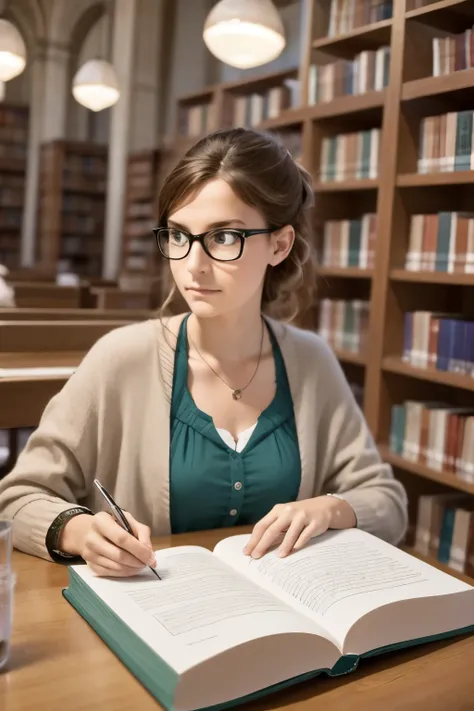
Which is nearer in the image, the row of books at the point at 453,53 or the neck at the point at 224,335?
the neck at the point at 224,335

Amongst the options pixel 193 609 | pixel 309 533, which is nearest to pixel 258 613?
pixel 193 609

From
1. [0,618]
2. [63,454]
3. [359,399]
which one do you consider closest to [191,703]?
[0,618]

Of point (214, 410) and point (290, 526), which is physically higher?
point (214, 410)

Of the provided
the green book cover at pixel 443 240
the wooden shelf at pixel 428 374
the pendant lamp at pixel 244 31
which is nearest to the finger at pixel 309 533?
the wooden shelf at pixel 428 374

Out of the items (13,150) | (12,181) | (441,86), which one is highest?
(13,150)

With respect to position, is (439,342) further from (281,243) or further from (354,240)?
(281,243)

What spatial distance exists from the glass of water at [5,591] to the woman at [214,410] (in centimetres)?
32

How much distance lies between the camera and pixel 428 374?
2980 millimetres

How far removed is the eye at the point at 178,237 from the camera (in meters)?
1.29

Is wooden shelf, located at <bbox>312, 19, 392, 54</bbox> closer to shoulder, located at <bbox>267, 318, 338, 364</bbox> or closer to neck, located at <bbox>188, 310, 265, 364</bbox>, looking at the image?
shoulder, located at <bbox>267, 318, 338, 364</bbox>

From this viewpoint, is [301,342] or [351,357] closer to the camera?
[301,342]

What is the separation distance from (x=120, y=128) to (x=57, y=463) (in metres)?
7.86

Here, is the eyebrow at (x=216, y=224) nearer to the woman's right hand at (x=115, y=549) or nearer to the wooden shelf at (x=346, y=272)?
the woman's right hand at (x=115, y=549)

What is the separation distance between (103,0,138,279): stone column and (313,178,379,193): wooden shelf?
17.2 ft
